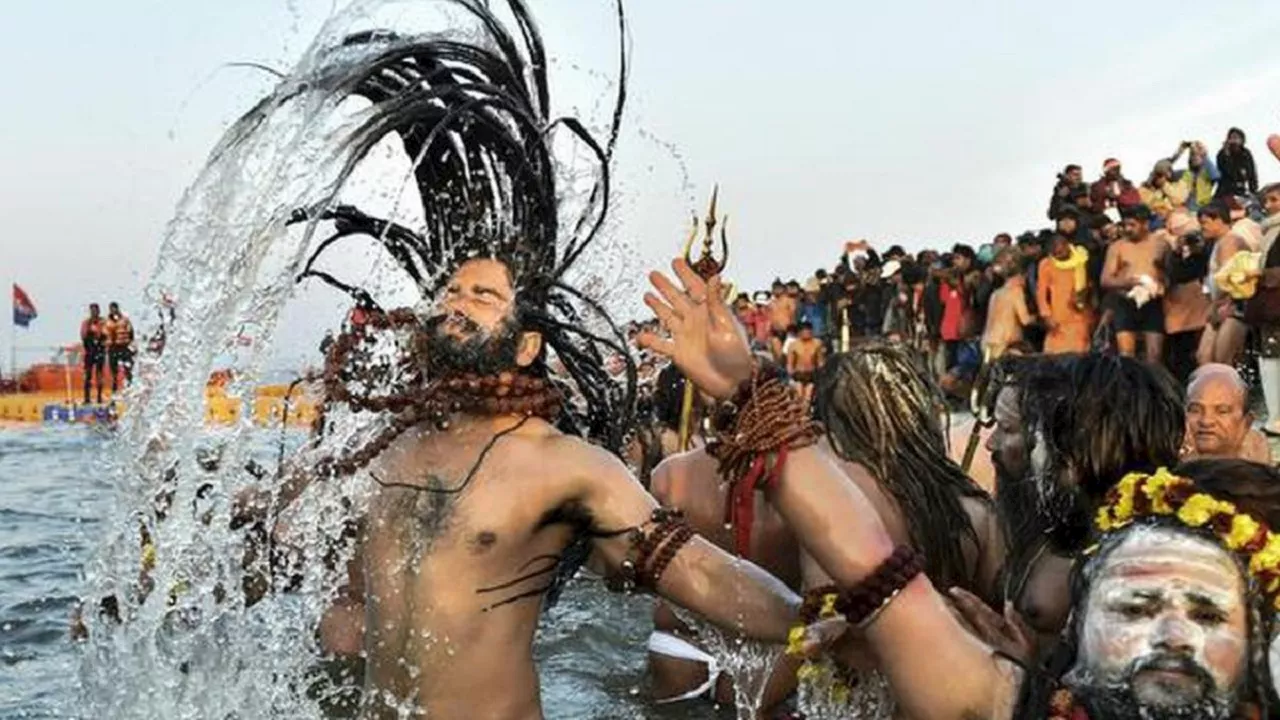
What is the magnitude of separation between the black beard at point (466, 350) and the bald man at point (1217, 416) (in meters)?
3.16

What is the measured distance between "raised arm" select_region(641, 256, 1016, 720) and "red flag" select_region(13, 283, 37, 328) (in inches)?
1458

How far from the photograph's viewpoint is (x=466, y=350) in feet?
12.5

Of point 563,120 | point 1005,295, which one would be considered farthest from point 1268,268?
point 563,120

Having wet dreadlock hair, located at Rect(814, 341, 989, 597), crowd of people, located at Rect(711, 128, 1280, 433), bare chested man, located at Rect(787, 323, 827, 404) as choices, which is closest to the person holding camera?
crowd of people, located at Rect(711, 128, 1280, 433)

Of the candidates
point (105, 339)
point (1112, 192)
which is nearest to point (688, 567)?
point (1112, 192)

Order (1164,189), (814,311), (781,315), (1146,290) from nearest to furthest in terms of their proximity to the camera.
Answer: (1146,290) → (1164,189) → (814,311) → (781,315)

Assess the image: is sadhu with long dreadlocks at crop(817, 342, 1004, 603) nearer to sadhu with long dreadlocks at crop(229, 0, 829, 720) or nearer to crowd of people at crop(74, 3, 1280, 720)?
crowd of people at crop(74, 3, 1280, 720)

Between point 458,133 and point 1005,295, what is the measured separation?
9.05m

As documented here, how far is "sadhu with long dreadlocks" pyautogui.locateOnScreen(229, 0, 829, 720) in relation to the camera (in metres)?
Result: 3.61

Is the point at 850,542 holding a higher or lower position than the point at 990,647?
higher

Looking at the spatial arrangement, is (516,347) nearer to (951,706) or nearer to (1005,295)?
(951,706)

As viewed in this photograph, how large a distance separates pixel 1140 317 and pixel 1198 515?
8.68m

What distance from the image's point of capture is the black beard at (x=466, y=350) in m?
3.81

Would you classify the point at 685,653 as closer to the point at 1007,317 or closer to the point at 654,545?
the point at 654,545
